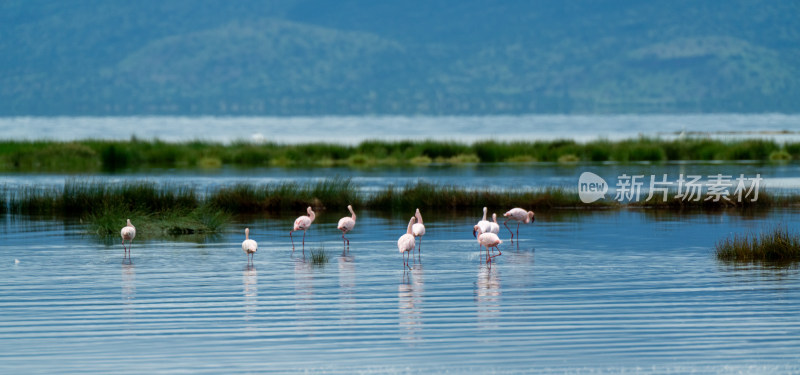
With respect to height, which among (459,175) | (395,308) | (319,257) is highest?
(459,175)

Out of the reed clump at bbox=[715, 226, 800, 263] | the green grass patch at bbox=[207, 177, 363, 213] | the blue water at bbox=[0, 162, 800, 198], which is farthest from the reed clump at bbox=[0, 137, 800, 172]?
the reed clump at bbox=[715, 226, 800, 263]

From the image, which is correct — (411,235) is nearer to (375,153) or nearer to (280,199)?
(280,199)

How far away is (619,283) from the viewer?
53.3ft

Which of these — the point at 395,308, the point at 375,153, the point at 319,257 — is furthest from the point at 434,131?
the point at 395,308

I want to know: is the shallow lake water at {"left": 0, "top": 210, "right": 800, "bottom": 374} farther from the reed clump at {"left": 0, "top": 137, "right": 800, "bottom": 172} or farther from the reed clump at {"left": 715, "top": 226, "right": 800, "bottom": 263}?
the reed clump at {"left": 0, "top": 137, "right": 800, "bottom": 172}

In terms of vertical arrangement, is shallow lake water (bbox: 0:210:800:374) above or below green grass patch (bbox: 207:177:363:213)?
below

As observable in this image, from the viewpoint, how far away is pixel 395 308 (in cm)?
1430

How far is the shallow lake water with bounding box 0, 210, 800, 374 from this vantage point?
11578 millimetres

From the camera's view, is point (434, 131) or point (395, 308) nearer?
point (395, 308)

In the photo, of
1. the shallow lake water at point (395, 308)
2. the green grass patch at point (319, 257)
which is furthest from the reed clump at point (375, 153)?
the green grass patch at point (319, 257)

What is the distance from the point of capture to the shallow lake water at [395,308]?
1158 centimetres

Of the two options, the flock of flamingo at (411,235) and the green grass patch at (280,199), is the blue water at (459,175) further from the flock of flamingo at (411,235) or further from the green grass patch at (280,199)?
the flock of flamingo at (411,235)

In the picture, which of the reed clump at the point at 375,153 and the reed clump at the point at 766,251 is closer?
the reed clump at the point at 766,251

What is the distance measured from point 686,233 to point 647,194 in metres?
8.61
